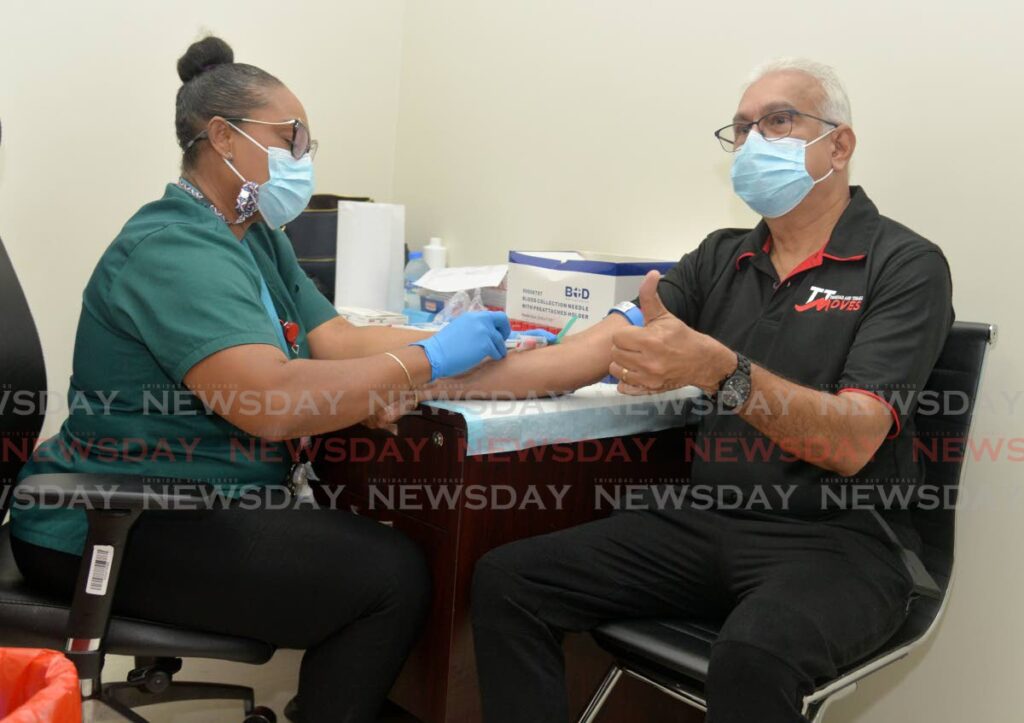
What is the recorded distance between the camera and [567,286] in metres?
1.92

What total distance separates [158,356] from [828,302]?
1.04 meters

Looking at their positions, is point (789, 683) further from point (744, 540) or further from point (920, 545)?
point (920, 545)

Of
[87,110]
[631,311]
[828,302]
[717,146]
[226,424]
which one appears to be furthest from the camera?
[87,110]

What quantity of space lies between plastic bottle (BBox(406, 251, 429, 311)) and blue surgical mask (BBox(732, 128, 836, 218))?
109cm

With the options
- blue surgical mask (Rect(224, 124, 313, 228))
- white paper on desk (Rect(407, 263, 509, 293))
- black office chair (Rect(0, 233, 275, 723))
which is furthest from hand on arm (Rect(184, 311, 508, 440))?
white paper on desk (Rect(407, 263, 509, 293))

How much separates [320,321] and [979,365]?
117 cm

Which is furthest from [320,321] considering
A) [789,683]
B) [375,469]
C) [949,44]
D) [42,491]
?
[949,44]

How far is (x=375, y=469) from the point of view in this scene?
1.64 m

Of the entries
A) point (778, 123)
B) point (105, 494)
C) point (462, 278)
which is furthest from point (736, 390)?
point (462, 278)

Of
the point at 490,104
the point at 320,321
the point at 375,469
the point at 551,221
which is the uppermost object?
the point at 490,104

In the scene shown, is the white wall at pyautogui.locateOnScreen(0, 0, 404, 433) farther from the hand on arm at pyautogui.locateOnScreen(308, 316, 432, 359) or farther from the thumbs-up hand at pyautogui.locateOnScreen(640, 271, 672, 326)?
the thumbs-up hand at pyautogui.locateOnScreen(640, 271, 672, 326)

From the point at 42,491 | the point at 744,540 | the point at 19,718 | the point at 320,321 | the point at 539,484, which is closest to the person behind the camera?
the point at 19,718

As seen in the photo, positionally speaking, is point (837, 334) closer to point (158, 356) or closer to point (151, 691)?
point (158, 356)

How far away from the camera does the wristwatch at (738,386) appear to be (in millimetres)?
1396
